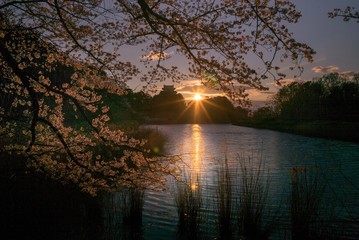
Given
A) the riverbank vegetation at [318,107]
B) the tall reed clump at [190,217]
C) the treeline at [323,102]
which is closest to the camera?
the tall reed clump at [190,217]

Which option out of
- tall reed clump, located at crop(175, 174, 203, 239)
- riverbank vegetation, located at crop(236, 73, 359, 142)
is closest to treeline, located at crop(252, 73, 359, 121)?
riverbank vegetation, located at crop(236, 73, 359, 142)

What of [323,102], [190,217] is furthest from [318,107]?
[190,217]

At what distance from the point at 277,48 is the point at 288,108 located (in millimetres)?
71382

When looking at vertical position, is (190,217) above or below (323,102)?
below

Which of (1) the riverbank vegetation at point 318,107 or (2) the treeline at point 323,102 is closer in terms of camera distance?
(1) the riverbank vegetation at point 318,107

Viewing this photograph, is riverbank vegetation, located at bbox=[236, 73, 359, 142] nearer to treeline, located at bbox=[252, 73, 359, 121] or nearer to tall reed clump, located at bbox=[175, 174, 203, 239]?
treeline, located at bbox=[252, 73, 359, 121]

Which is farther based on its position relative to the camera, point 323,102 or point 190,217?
point 323,102

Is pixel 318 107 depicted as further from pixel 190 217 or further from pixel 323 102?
pixel 190 217

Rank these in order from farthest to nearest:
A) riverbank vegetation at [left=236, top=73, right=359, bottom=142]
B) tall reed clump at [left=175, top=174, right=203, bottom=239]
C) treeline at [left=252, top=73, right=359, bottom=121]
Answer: treeline at [left=252, top=73, right=359, bottom=121] < riverbank vegetation at [left=236, top=73, right=359, bottom=142] < tall reed clump at [left=175, top=174, right=203, bottom=239]

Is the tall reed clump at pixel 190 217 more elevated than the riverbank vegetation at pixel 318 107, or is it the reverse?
the riverbank vegetation at pixel 318 107

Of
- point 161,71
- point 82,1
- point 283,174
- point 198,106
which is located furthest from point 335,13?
point 198,106

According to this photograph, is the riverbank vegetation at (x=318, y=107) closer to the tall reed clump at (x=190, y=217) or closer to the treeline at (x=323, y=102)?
the treeline at (x=323, y=102)

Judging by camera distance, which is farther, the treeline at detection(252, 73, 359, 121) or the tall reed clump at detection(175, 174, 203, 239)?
the treeline at detection(252, 73, 359, 121)

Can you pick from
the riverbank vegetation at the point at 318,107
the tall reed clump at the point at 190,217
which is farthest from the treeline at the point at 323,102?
the tall reed clump at the point at 190,217
